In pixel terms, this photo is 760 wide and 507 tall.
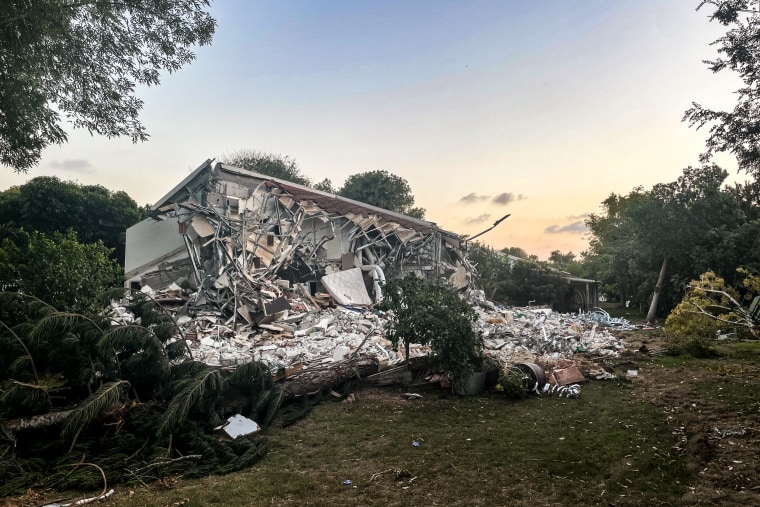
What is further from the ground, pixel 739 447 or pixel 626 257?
pixel 626 257

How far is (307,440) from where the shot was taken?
543cm

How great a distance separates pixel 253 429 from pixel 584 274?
3234cm

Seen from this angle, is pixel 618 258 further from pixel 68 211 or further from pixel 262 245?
pixel 68 211

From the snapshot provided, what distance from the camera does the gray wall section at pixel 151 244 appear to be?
15102 mm

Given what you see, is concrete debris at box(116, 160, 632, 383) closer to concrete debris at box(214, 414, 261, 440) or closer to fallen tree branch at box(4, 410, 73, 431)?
concrete debris at box(214, 414, 261, 440)

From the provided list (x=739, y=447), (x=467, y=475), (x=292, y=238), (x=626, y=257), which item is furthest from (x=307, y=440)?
(x=626, y=257)

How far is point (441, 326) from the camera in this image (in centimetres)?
675

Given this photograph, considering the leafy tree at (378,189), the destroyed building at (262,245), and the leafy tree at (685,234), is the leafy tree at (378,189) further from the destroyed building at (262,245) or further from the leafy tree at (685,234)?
the leafy tree at (685,234)

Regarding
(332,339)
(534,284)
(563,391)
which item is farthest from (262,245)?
(534,284)

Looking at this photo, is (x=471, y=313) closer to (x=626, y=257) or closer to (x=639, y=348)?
(x=639, y=348)

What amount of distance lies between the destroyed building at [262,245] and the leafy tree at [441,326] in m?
5.18

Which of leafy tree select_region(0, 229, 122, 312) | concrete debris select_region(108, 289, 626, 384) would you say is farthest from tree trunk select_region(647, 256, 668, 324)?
leafy tree select_region(0, 229, 122, 312)

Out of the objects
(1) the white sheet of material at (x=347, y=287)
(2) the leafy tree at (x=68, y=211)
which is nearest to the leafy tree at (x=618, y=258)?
(1) the white sheet of material at (x=347, y=287)

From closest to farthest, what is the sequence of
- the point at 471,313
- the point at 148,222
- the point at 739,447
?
the point at 739,447, the point at 471,313, the point at 148,222
